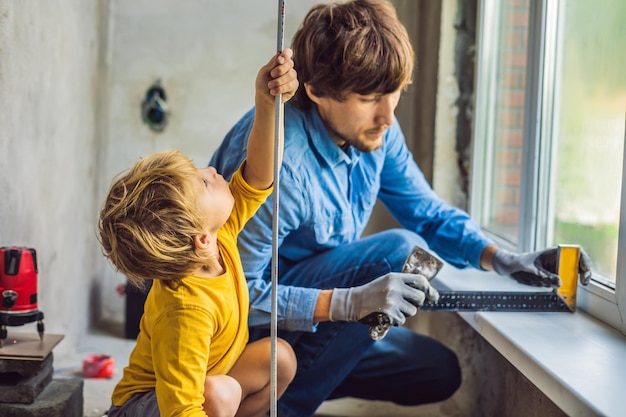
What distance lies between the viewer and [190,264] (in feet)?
4.67

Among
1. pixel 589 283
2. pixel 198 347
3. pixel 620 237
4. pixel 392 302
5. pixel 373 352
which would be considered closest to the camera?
pixel 198 347

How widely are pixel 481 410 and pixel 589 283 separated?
582 mm

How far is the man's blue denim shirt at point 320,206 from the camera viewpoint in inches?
65.0

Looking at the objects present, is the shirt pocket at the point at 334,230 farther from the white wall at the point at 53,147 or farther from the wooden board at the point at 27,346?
the white wall at the point at 53,147

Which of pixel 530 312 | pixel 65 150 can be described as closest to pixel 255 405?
pixel 530 312

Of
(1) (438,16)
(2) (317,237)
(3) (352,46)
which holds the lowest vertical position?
(2) (317,237)

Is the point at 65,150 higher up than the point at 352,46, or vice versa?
the point at 352,46

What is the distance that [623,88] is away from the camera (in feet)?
5.55

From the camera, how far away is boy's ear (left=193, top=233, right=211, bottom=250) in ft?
4.68

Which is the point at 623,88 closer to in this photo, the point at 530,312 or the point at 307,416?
the point at 530,312

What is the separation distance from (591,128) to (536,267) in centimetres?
38

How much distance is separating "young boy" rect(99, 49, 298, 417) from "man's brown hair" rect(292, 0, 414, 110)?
0.96 ft

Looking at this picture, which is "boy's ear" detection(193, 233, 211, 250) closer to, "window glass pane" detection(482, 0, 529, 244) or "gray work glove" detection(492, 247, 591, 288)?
"gray work glove" detection(492, 247, 591, 288)

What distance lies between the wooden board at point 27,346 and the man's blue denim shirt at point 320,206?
524 millimetres
